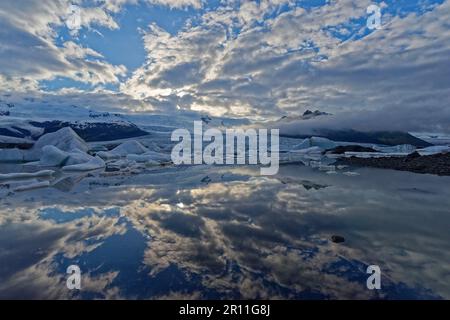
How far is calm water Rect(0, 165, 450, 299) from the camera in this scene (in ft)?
12.3

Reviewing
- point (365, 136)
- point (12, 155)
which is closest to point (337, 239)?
point (12, 155)

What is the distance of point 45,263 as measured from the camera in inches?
180

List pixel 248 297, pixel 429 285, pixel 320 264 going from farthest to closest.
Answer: pixel 320 264 < pixel 429 285 < pixel 248 297

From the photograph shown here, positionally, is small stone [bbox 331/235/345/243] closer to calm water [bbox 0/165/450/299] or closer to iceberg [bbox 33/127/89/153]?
calm water [bbox 0/165/450/299]

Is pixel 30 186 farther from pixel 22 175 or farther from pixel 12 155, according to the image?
pixel 12 155

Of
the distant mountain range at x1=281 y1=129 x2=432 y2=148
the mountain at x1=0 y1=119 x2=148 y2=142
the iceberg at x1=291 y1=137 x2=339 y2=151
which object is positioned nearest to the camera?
the iceberg at x1=291 y1=137 x2=339 y2=151

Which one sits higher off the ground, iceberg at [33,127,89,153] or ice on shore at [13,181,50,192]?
iceberg at [33,127,89,153]

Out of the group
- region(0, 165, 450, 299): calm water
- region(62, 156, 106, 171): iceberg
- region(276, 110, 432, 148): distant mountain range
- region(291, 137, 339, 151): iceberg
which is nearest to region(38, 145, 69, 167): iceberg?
region(62, 156, 106, 171): iceberg

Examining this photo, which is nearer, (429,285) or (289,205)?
(429,285)

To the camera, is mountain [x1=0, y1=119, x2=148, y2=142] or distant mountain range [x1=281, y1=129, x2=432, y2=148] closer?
mountain [x1=0, y1=119, x2=148, y2=142]

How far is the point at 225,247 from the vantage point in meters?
5.23

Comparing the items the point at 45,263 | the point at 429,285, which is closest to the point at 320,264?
the point at 429,285

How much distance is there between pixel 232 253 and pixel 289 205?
4.18 meters

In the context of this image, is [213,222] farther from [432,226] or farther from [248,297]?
[432,226]
